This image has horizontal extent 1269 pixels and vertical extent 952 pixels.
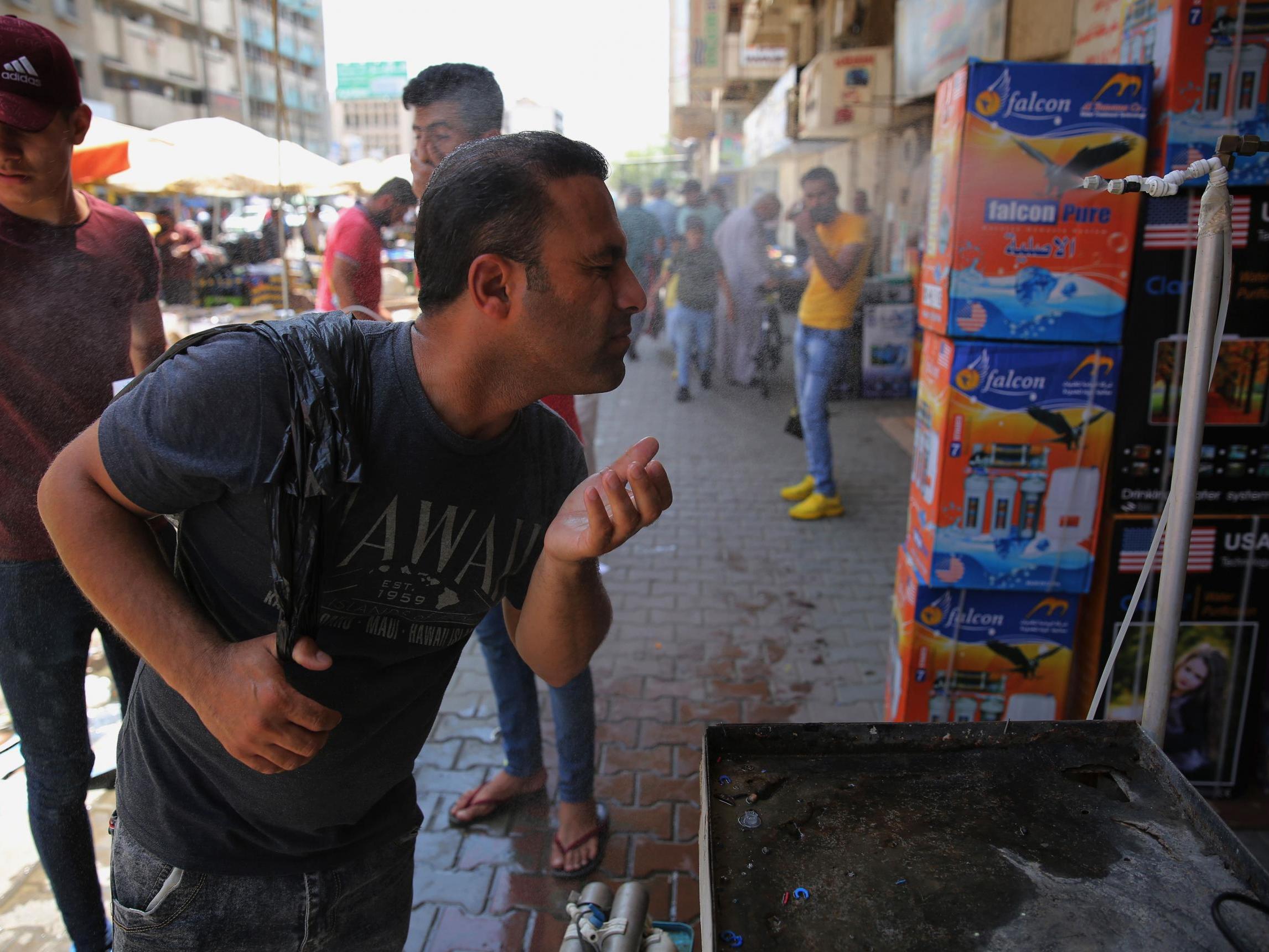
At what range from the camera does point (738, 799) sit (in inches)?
48.2

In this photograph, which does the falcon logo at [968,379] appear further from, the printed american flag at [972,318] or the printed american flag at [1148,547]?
the printed american flag at [1148,547]

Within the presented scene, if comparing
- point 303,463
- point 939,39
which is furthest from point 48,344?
point 939,39

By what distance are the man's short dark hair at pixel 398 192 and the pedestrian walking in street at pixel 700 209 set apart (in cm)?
643

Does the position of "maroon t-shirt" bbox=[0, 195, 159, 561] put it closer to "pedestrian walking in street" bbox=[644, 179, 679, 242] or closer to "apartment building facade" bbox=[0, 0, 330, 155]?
"apartment building facade" bbox=[0, 0, 330, 155]

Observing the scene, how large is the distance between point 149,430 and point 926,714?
88.1 inches

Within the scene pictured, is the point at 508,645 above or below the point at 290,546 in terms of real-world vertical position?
below

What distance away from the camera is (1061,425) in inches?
92.1

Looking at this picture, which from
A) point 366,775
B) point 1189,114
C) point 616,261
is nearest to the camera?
point 616,261

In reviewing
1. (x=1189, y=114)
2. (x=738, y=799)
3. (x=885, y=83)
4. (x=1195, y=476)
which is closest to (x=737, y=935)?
(x=738, y=799)

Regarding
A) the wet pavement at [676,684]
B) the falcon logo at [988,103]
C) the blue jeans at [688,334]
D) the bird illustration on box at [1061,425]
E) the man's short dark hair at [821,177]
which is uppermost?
the man's short dark hair at [821,177]

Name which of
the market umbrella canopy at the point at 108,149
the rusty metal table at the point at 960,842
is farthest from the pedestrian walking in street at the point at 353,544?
the market umbrella canopy at the point at 108,149

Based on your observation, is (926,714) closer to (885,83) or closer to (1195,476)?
(1195,476)

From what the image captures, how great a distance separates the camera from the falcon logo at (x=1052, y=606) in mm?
2502

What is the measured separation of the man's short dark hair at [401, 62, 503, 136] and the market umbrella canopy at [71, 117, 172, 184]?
4.31 ft
